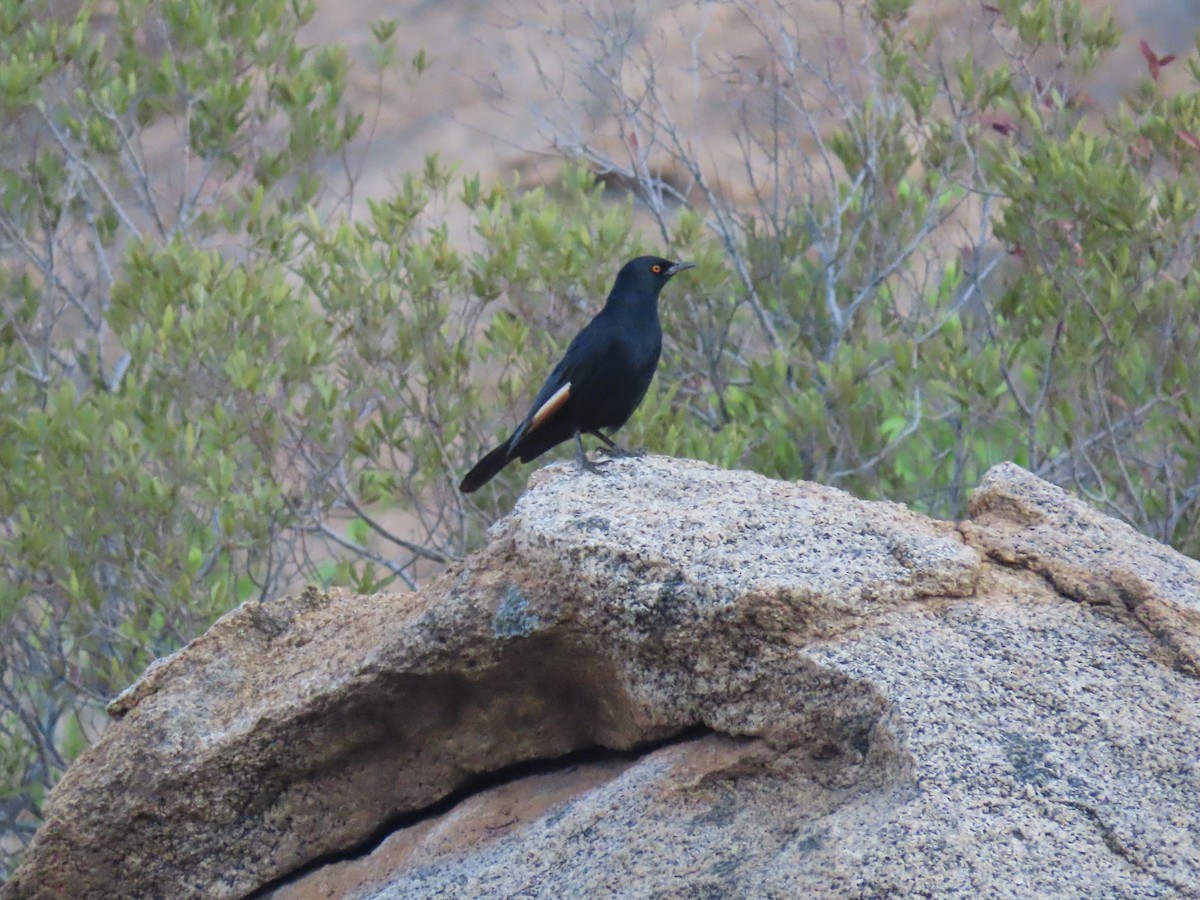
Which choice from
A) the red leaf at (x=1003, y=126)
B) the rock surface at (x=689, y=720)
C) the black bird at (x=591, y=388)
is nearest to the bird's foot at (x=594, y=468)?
the rock surface at (x=689, y=720)

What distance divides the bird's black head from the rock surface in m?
2.04

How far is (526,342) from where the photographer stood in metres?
7.67

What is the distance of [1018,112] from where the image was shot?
26.3 ft

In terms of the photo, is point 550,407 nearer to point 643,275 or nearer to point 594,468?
point 643,275

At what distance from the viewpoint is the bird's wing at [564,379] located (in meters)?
5.69

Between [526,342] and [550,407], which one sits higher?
[526,342]

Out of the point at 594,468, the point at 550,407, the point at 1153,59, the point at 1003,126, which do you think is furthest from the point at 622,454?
the point at 1153,59

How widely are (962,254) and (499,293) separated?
2578mm

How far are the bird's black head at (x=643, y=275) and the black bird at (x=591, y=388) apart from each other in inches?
4.1

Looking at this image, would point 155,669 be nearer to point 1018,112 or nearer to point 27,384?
point 27,384

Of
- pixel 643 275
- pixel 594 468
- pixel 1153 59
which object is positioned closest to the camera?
pixel 594 468

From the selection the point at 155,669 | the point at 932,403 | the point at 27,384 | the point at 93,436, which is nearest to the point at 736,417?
the point at 932,403

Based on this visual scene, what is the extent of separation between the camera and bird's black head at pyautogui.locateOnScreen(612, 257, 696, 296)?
6.09 metres

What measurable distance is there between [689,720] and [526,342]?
176 inches
